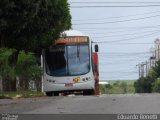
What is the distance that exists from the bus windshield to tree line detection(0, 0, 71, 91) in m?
1.08

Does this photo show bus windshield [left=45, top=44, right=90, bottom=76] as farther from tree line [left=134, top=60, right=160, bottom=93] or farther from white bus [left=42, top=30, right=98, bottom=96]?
tree line [left=134, top=60, right=160, bottom=93]

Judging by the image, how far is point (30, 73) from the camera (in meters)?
41.9

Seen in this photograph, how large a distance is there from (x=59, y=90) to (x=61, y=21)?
417cm

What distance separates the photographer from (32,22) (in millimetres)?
29766

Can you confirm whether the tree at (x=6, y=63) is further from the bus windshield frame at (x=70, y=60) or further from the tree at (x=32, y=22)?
the bus windshield frame at (x=70, y=60)

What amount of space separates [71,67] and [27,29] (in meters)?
5.85

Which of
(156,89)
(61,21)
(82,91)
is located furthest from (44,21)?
(156,89)

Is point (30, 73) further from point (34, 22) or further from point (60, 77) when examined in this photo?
point (34, 22)

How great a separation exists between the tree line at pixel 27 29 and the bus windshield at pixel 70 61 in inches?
42.5

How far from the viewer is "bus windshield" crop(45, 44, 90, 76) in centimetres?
3578

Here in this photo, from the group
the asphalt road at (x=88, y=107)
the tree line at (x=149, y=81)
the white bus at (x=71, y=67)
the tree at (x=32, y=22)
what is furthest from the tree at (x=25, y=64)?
the tree line at (x=149, y=81)

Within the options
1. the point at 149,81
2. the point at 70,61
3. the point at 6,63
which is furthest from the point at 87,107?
the point at 149,81

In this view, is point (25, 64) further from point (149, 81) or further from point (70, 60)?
point (149, 81)

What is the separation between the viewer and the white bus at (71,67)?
3566 centimetres
